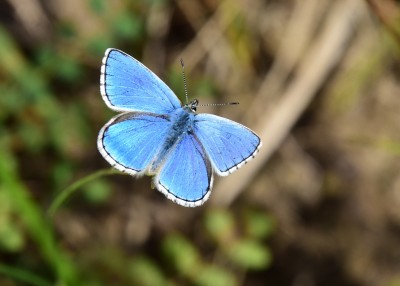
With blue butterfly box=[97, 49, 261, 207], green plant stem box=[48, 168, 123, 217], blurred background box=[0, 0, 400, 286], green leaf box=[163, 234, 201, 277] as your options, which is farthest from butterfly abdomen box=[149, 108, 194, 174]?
green leaf box=[163, 234, 201, 277]

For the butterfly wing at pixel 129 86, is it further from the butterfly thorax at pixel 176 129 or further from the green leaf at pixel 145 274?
the green leaf at pixel 145 274

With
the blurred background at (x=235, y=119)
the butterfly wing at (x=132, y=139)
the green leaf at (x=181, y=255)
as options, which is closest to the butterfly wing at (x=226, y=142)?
the butterfly wing at (x=132, y=139)

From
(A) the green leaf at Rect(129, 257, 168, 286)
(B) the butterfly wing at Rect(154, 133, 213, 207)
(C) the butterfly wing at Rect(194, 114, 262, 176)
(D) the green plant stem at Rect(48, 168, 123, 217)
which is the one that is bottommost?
(A) the green leaf at Rect(129, 257, 168, 286)

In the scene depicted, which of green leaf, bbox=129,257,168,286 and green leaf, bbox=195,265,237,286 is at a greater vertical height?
green leaf, bbox=195,265,237,286

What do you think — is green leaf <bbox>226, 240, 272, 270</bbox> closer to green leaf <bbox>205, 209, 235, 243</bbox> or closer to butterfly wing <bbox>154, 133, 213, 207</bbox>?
green leaf <bbox>205, 209, 235, 243</bbox>

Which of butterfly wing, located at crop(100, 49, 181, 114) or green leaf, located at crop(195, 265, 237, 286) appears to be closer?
butterfly wing, located at crop(100, 49, 181, 114)

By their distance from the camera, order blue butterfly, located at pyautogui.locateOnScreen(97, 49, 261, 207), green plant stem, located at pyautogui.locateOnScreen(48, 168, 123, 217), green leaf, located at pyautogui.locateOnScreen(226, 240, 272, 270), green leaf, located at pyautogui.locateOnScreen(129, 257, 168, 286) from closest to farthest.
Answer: green plant stem, located at pyautogui.locateOnScreen(48, 168, 123, 217)
blue butterfly, located at pyautogui.locateOnScreen(97, 49, 261, 207)
green leaf, located at pyautogui.locateOnScreen(129, 257, 168, 286)
green leaf, located at pyautogui.locateOnScreen(226, 240, 272, 270)

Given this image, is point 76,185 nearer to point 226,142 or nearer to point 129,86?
point 129,86
